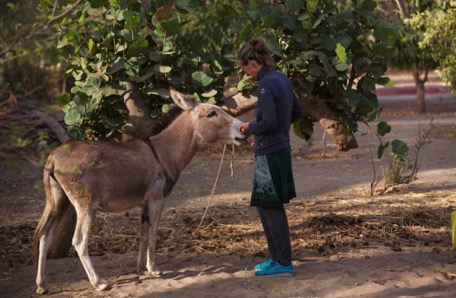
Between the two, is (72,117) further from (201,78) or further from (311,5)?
(311,5)

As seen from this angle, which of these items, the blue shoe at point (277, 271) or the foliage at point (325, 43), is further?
the foliage at point (325, 43)

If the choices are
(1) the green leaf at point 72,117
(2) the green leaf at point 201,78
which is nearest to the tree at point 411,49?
(2) the green leaf at point 201,78

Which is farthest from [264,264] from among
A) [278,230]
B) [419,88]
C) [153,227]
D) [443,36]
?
[419,88]

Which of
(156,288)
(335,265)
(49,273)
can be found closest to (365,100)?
(335,265)

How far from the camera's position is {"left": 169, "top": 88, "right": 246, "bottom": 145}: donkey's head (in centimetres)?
693

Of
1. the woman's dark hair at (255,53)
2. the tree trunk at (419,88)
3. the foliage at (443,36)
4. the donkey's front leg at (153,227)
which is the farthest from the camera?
the tree trunk at (419,88)

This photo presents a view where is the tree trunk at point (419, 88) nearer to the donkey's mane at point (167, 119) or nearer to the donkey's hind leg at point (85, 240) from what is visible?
the donkey's mane at point (167, 119)

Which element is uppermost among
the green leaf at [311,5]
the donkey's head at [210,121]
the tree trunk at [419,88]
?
the green leaf at [311,5]

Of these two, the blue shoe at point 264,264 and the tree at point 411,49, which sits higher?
the tree at point 411,49

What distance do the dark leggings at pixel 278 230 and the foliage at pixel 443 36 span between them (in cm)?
894

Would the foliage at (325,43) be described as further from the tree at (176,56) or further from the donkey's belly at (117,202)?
the donkey's belly at (117,202)

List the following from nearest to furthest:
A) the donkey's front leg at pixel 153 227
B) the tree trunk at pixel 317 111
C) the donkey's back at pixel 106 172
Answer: the donkey's back at pixel 106 172 < the donkey's front leg at pixel 153 227 < the tree trunk at pixel 317 111

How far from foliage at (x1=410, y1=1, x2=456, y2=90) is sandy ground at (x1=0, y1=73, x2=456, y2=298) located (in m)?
3.43

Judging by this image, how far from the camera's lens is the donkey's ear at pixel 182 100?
6.96 m
